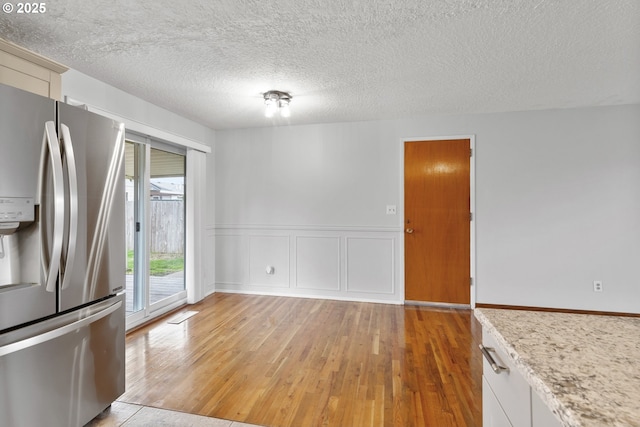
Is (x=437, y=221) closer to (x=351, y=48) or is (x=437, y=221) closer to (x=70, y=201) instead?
(x=351, y=48)

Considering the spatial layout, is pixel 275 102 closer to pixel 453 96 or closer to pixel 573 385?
pixel 453 96

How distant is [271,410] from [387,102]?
309 cm

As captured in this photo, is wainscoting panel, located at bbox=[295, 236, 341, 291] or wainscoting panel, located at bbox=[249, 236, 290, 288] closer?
wainscoting panel, located at bbox=[295, 236, 341, 291]

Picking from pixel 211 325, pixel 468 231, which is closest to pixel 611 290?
pixel 468 231

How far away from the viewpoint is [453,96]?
316 cm

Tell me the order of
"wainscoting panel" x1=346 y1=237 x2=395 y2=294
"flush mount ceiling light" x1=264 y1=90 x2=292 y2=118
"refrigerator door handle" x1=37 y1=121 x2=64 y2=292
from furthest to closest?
"wainscoting panel" x1=346 y1=237 x2=395 y2=294 → "flush mount ceiling light" x1=264 y1=90 x2=292 y2=118 → "refrigerator door handle" x1=37 y1=121 x2=64 y2=292

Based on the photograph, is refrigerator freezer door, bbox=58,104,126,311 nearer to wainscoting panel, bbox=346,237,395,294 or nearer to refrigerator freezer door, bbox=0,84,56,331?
refrigerator freezer door, bbox=0,84,56,331

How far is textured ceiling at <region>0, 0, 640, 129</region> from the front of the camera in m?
1.79

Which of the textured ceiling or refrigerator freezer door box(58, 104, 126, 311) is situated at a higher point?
the textured ceiling

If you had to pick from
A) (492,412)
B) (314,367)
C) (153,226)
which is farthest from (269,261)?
(492,412)

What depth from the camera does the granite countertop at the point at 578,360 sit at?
0.55 meters

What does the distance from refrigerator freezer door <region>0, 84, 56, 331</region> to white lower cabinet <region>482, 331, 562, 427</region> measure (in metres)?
1.97

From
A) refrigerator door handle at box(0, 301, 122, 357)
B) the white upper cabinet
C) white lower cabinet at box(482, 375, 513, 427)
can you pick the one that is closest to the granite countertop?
white lower cabinet at box(482, 375, 513, 427)

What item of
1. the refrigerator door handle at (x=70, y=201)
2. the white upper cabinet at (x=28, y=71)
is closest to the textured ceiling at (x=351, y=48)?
the white upper cabinet at (x=28, y=71)
